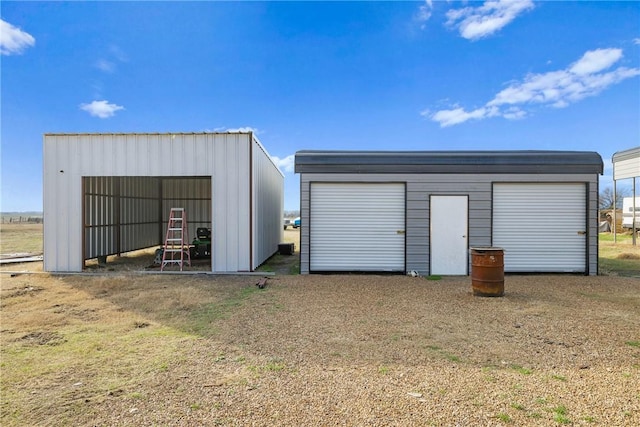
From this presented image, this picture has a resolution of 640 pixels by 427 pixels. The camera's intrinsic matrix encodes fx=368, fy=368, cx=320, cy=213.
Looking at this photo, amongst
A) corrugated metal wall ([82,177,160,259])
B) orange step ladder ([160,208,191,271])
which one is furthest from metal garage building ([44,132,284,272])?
orange step ladder ([160,208,191,271])

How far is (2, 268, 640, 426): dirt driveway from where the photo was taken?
2928 mm

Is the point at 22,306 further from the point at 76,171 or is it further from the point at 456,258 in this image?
the point at 456,258

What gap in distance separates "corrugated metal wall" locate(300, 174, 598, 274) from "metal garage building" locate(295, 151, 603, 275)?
26mm

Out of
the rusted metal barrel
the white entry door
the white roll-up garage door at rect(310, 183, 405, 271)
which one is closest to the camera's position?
the rusted metal barrel

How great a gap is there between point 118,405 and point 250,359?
1317 mm

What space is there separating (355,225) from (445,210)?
7.62 ft

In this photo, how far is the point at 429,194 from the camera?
942cm

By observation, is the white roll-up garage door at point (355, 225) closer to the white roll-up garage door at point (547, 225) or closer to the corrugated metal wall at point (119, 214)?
the white roll-up garage door at point (547, 225)

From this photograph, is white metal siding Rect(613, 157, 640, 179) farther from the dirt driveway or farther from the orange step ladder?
the orange step ladder

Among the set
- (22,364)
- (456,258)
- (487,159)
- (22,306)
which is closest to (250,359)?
(22,364)

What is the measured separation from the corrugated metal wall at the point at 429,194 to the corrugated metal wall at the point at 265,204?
1558 millimetres

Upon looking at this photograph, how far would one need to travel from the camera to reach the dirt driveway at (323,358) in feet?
9.61

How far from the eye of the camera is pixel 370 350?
167 inches

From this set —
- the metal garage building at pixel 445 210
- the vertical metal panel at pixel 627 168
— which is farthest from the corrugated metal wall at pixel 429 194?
the vertical metal panel at pixel 627 168
